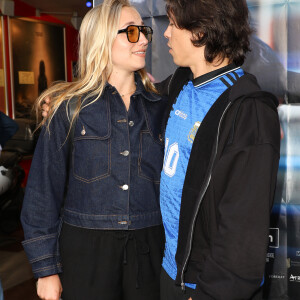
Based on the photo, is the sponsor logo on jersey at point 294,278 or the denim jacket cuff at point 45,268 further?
the sponsor logo on jersey at point 294,278

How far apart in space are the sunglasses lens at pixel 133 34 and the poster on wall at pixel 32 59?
642cm

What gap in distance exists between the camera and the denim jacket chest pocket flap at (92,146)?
167 centimetres

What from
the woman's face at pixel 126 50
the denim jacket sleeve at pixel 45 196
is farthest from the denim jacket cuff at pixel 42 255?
the woman's face at pixel 126 50

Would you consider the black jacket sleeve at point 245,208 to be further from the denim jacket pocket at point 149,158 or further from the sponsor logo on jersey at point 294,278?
the sponsor logo on jersey at point 294,278

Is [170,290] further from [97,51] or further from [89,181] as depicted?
[97,51]

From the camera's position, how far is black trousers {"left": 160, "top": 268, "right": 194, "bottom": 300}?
1443 mm

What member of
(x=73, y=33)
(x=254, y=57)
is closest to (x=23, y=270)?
(x=254, y=57)

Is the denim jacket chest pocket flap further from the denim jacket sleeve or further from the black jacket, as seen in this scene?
the black jacket

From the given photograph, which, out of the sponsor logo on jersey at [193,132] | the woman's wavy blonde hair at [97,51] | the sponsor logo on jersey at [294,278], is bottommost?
the sponsor logo on jersey at [294,278]

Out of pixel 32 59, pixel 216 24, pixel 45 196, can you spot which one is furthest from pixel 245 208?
pixel 32 59

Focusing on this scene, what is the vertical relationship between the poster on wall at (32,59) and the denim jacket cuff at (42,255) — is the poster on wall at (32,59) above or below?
above

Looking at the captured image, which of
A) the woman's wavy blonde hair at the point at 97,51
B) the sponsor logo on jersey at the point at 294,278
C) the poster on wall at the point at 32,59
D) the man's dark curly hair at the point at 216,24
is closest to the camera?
the man's dark curly hair at the point at 216,24

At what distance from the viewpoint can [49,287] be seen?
1.67 m

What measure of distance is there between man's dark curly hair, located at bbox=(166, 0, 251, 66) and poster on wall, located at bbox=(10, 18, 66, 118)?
6.83 metres
